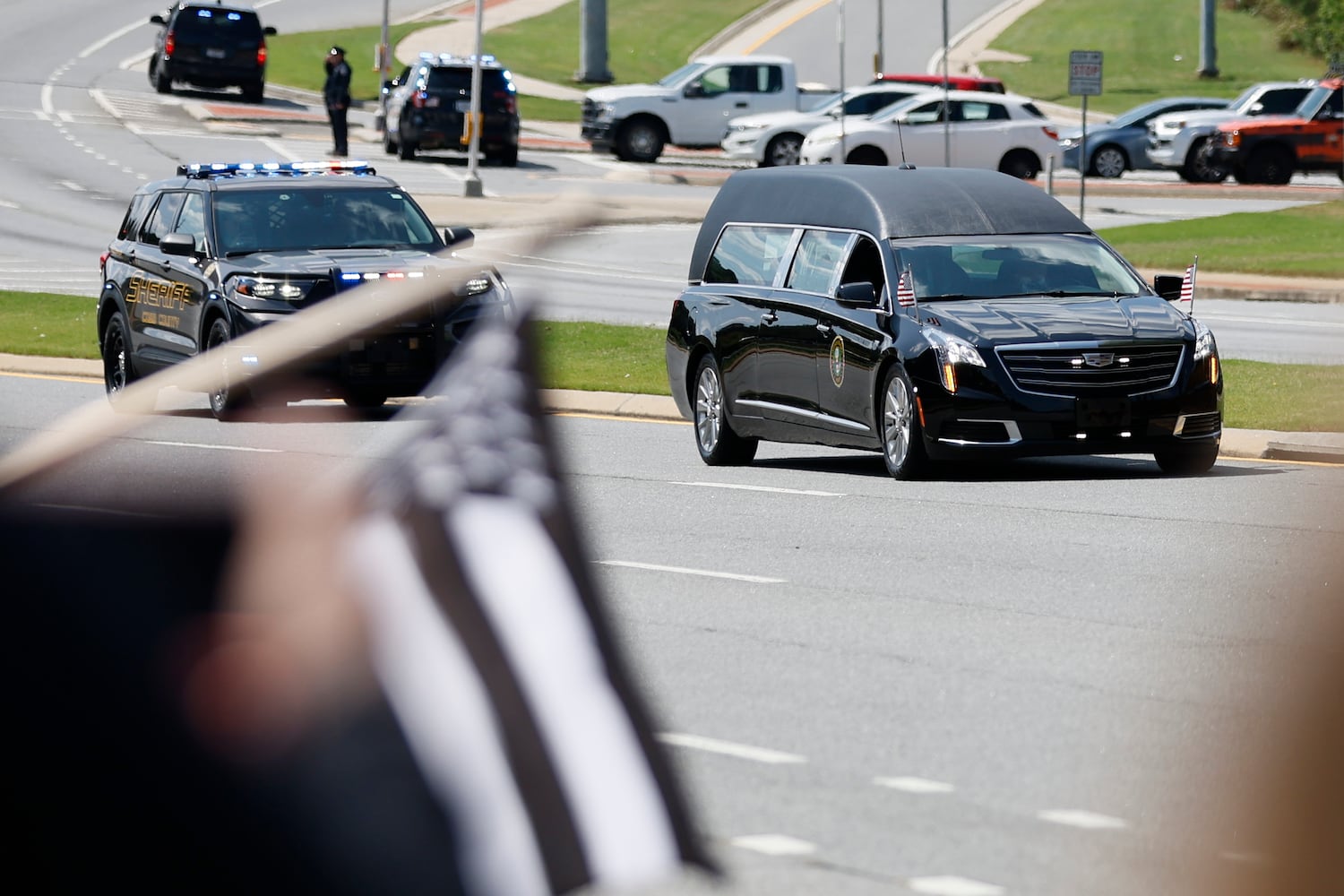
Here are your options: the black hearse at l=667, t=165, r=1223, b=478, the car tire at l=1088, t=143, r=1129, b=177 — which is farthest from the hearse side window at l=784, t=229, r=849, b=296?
the car tire at l=1088, t=143, r=1129, b=177

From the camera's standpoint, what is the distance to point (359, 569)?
1381mm

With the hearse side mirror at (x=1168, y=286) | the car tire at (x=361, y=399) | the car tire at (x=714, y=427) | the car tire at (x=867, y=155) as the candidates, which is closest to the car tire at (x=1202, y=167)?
the car tire at (x=867, y=155)

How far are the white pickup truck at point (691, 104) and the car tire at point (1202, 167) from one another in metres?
7.44

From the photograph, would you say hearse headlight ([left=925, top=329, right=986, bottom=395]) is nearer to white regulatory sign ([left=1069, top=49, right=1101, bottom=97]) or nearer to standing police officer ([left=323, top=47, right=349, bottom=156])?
white regulatory sign ([left=1069, top=49, right=1101, bottom=97])

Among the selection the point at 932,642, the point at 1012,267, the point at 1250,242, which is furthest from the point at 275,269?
the point at 1250,242

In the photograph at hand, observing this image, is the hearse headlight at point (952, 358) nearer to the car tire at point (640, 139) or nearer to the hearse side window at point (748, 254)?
the hearse side window at point (748, 254)

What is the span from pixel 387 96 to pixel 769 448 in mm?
29071

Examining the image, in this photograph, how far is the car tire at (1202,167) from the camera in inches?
1587

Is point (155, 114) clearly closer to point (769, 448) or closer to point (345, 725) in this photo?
point (769, 448)

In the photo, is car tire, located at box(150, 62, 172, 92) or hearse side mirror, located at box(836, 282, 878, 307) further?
car tire, located at box(150, 62, 172, 92)

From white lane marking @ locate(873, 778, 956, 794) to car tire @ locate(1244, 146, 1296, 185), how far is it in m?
36.3

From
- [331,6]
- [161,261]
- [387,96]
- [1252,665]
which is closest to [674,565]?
[1252,665]

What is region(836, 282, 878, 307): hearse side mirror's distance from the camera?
12.4 m

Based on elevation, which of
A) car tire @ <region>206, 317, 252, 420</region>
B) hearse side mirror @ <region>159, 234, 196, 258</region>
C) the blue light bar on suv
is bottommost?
the blue light bar on suv
